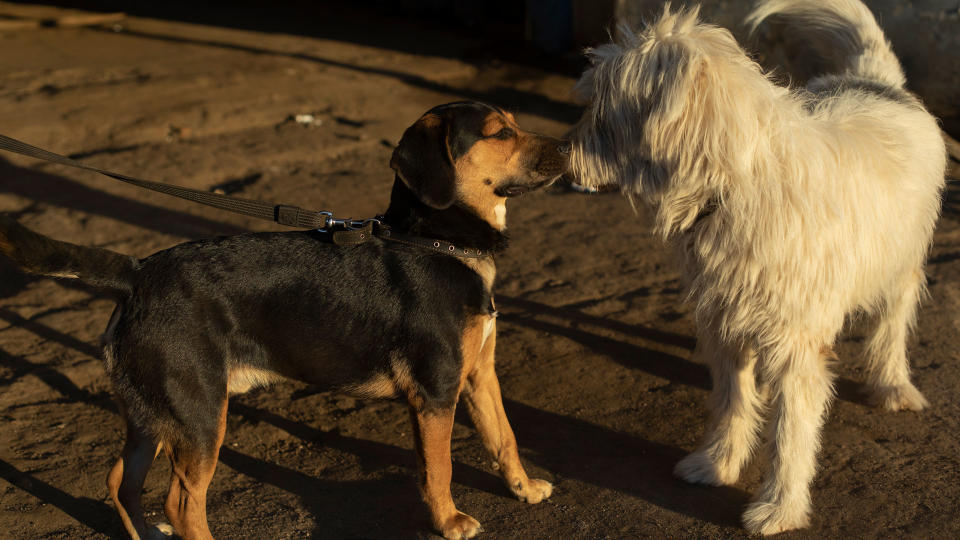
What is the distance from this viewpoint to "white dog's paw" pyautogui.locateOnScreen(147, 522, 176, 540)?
12.2 feet

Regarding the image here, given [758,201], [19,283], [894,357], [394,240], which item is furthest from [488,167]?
[19,283]

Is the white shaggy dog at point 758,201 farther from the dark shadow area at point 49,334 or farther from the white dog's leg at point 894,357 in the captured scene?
the dark shadow area at point 49,334

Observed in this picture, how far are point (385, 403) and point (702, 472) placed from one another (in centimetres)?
179

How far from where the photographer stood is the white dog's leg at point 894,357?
4605 millimetres

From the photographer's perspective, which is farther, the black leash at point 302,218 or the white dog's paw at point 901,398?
the white dog's paw at point 901,398

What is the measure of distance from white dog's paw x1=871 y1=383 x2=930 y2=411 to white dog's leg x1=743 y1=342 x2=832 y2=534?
1.13 m

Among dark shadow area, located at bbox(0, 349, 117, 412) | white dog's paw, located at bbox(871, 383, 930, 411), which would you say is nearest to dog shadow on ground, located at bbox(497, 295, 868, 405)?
white dog's paw, located at bbox(871, 383, 930, 411)

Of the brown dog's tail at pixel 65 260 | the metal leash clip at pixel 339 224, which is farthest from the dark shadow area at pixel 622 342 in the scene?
the brown dog's tail at pixel 65 260

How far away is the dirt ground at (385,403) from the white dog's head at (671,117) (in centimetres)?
73

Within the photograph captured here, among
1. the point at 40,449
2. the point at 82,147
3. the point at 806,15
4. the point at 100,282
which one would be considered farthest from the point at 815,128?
the point at 82,147

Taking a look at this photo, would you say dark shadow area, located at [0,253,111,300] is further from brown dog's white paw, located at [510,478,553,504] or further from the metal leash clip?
brown dog's white paw, located at [510,478,553,504]

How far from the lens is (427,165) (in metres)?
3.64

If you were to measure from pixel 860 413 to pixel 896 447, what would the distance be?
14.1 inches

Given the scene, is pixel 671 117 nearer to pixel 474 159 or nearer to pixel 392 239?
pixel 474 159
